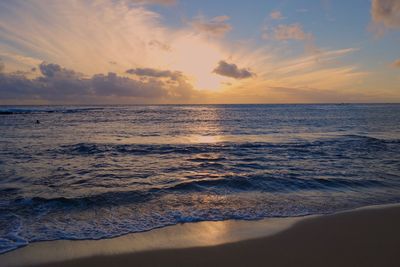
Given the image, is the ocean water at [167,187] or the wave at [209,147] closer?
the ocean water at [167,187]

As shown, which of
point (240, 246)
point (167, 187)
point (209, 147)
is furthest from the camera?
point (209, 147)

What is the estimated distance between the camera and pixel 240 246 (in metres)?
5.45

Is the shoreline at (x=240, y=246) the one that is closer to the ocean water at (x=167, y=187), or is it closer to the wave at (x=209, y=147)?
the ocean water at (x=167, y=187)

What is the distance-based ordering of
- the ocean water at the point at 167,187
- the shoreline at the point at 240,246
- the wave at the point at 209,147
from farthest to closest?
the wave at the point at 209,147, the ocean water at the point at 167,187, the shoreline at the point at 240,246

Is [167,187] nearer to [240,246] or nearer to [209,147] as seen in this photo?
[240,246]

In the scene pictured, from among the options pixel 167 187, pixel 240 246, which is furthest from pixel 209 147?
pixel 240 246

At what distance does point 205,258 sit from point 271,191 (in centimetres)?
469

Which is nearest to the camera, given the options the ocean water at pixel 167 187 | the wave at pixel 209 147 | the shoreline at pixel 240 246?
the shoreline at pixel 240 246

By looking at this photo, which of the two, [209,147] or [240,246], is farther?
[209,147]

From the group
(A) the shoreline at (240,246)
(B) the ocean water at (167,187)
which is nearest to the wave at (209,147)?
(B) the ocean water at (167,187)

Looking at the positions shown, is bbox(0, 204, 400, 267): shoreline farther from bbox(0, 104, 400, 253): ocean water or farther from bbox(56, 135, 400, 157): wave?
bbox(56, 135, 400, 157): wave

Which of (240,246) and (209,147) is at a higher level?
(240,246)

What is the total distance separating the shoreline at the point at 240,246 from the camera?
16.1 feet

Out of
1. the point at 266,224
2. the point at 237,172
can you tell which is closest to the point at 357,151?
the point at 237,172
